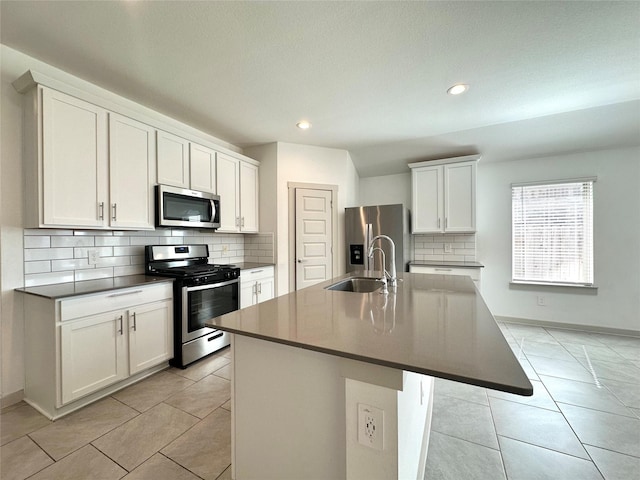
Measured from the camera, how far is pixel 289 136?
3.57m

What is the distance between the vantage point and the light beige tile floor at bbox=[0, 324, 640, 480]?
4.68 feet

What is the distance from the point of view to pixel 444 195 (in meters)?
3.83

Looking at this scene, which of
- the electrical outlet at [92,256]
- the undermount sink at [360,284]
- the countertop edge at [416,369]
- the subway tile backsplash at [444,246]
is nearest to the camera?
the countertop edge at [416,369]

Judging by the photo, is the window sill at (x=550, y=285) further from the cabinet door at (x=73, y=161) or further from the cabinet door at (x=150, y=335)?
the cabinet door at (x=73, y=161)

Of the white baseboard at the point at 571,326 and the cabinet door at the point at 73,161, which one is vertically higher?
the cabinet door at the point at 73,161

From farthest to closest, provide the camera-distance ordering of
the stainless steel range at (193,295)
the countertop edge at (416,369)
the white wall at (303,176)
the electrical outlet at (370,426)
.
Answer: the white wall at (303,176)
the stainless steel range at (193,295)
the electrical outlet at (370,426)
the countertop edge at (416,369)

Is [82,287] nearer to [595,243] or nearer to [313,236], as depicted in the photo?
[313,236]

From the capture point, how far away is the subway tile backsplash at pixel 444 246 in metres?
3.97

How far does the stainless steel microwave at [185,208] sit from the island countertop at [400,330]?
175cm

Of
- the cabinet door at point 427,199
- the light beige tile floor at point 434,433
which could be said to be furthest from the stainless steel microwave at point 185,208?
the cabinet door at point 427,199

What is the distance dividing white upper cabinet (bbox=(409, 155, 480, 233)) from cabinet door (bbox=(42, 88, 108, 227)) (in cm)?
365

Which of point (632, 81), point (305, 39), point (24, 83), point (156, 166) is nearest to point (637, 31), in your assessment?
point (632, 81)

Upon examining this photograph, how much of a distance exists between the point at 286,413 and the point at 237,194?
116 inches

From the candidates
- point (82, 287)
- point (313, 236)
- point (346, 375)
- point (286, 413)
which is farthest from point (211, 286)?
point (346, 375)
